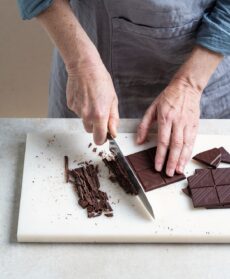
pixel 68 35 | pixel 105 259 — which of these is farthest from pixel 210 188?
pixel 68 35

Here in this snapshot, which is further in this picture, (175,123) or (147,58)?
(147,58)

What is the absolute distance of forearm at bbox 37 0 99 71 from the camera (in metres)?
1.52

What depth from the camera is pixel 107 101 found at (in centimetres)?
148

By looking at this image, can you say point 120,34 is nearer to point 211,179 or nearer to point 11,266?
point 211,179

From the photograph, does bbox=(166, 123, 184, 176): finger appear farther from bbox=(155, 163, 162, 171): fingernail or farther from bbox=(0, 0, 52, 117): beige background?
bbox=(0, 0, 52, 117): beige background

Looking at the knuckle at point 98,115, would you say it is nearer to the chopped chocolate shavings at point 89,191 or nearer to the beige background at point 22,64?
the chopped chocolate shavings at point 89,191

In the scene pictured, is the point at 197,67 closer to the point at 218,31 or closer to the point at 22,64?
the point at 218,31

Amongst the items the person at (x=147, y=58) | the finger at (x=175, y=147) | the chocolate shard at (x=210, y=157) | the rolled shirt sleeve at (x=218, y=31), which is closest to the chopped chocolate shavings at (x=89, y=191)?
the person at (x=147, y=58)

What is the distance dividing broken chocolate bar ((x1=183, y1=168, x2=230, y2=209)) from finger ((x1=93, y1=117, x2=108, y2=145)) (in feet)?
0.88

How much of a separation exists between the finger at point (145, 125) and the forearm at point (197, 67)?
0.13 meters

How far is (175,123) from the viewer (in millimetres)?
1559

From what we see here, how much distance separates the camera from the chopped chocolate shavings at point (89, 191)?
1.38 meters

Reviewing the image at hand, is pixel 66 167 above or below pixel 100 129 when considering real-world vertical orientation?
below

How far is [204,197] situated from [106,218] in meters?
0.27
